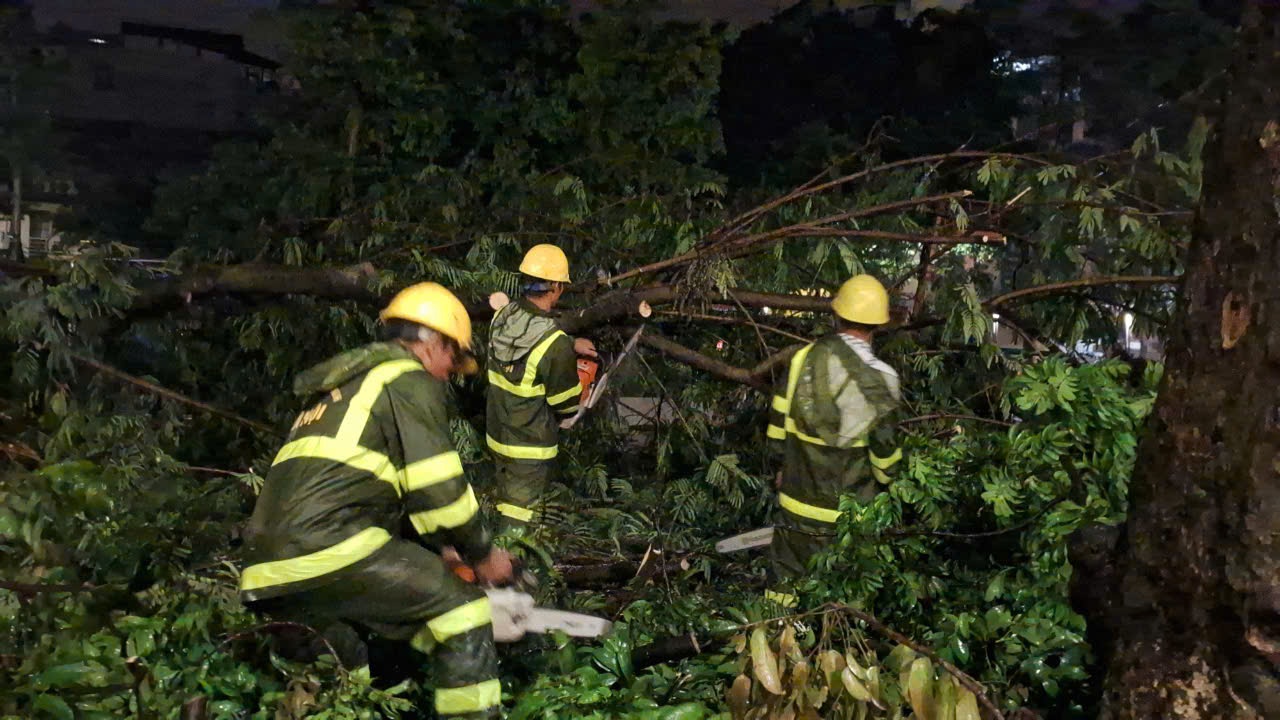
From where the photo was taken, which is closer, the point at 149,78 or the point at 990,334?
the point at 990,334

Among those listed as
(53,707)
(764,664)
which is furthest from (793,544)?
(53,707)

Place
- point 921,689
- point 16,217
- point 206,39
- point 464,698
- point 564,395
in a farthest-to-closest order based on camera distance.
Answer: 1. point 206,39
2. point 16,217
3. point 564,395
4. point 464,698
5. point 921,689

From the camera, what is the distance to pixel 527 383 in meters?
3.93

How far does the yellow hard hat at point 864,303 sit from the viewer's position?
3309mm

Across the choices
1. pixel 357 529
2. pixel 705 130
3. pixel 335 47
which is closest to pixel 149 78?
pixel 335 47

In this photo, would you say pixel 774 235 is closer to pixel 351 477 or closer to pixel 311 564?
pixel 351 477

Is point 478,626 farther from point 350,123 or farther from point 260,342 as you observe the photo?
point 350,123

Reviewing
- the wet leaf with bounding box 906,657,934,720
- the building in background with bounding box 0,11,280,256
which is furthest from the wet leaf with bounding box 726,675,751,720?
the building in background with bounding box 0,11,280,256

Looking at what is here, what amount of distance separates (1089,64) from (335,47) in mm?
5576

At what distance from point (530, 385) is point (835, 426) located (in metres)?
1.38

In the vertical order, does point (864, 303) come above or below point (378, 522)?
above

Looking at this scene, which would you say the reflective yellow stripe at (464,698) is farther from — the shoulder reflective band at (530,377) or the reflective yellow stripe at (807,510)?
the shoulder reflective band at (530,377)

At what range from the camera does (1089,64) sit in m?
6.61

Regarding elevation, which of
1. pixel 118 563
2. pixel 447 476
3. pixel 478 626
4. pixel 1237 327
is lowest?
pixel 118 563
